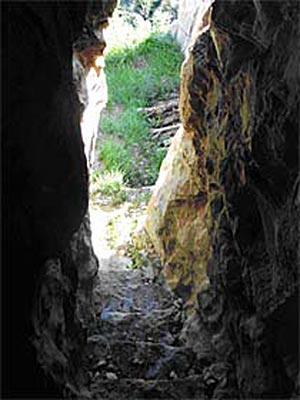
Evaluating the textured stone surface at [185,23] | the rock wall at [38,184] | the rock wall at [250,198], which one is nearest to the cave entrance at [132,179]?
the textured stone surface at [185,23]

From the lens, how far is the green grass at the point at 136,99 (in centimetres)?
1047

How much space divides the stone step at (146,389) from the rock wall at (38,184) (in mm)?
538

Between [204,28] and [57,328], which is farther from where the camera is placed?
[204,28]

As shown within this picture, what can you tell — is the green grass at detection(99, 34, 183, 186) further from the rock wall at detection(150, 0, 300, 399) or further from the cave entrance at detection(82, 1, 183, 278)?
the rock wall at detection(150, 0, 300, 399)

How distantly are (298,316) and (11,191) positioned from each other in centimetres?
151

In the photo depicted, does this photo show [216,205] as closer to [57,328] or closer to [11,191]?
[57,328]

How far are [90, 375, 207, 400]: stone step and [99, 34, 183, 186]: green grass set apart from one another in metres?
5.73

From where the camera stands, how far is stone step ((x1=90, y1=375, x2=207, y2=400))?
4367 millimetres

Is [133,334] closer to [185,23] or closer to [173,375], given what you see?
[173,375]

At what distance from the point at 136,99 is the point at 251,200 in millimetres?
8409

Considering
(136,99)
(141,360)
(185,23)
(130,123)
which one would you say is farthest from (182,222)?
(185,23)

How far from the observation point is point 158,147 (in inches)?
437

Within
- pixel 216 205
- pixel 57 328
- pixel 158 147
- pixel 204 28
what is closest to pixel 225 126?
pixel 216 205

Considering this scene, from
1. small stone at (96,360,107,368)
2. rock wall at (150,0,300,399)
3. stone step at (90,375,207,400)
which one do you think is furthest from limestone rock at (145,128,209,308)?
stone step at (90,375,207,400)
